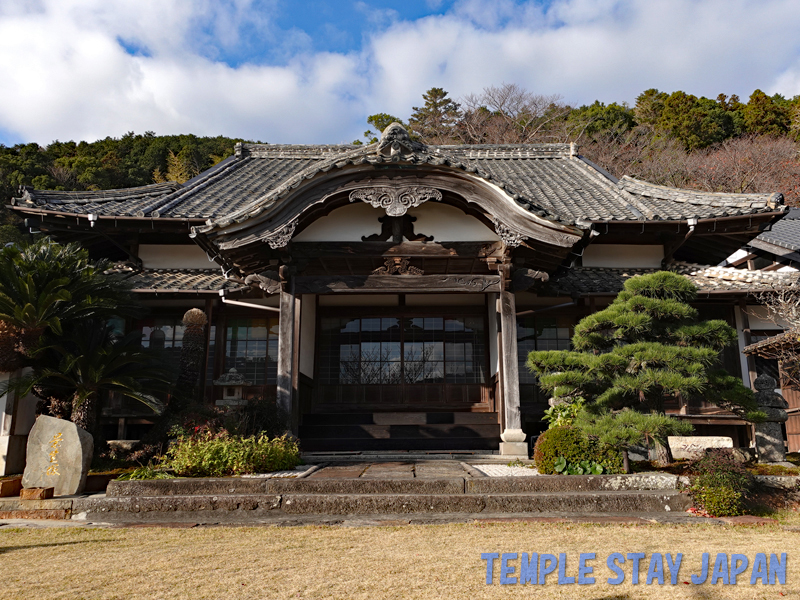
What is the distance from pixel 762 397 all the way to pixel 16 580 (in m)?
9.66

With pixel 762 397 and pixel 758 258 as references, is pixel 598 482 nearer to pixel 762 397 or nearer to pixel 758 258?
pixel 762 397

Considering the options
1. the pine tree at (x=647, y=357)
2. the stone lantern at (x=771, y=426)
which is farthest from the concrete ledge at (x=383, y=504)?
the stone lantern at (x=771, y=426)

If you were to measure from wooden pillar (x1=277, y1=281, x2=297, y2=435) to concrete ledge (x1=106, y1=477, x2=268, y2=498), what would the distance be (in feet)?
8.01

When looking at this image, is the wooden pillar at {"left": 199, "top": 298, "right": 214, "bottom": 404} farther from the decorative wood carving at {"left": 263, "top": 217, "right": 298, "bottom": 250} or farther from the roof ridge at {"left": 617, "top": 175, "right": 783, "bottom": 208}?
the roof ridge at {"left": 617, "top": 175, "right": 783, "bottom": 208}

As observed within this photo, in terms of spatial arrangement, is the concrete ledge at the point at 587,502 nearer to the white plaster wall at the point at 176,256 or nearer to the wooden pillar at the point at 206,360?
the wooden pillar at the point at 206,360

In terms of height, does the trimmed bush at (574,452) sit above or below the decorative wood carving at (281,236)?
below

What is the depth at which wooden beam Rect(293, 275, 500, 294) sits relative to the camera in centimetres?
1023

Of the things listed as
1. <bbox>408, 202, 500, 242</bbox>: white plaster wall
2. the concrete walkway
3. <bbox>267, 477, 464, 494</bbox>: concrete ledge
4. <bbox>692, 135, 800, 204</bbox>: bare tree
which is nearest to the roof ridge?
<bbox>408, 202, 500, 242</bbox>: white plaster wall

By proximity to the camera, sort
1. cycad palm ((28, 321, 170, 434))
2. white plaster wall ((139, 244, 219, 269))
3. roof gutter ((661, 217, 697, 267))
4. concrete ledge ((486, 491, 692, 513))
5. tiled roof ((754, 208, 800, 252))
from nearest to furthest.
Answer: concrete ledge ((486, 491, 692, 513)) → cycad palm ((28, 321, 170, 434)) → roof gutter ((661, 217, 697, 267)) → white plaster wall ((139, 244, 219, 269)) → tiled roof ((754, 208, 800, 252))

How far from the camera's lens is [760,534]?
5605 millimetres

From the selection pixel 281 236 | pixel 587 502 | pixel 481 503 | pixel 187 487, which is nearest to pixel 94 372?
pixel 187 487

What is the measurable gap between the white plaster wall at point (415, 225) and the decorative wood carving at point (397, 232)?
0.26 feet

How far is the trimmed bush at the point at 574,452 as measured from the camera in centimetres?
738

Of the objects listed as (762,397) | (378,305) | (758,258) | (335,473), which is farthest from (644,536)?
(758,258)
